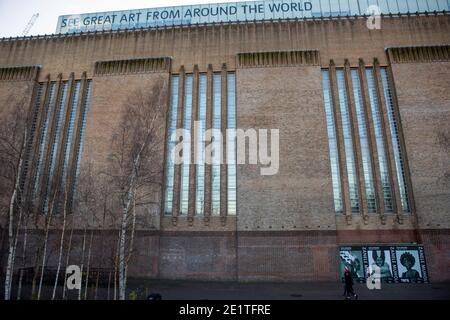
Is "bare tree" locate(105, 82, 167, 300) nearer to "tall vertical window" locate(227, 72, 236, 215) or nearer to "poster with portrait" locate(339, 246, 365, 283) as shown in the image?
"tall vertical window" locate(227, 72, 236, 215)

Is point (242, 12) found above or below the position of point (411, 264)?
above

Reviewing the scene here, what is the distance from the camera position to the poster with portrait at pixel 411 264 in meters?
20.7

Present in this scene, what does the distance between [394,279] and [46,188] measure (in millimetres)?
25488

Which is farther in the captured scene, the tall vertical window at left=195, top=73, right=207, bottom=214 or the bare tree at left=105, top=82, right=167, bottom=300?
the tall vertical window at left=195, top=73, right=207, bottom=214

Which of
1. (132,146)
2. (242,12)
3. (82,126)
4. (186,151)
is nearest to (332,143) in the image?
(186,151)

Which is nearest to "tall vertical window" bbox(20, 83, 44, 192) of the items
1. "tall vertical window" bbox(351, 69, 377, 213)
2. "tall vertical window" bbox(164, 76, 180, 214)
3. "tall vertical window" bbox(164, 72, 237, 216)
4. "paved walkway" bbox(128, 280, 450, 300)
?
"tall vertical window" bbox(164, 76, 180, 214)

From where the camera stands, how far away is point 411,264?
2088 centimetres

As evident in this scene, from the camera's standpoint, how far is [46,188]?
78.7ft

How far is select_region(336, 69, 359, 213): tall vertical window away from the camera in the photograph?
22.7 metres

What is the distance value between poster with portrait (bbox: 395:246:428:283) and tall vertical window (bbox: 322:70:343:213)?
471 centimetres

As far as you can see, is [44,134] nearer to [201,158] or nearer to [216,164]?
[201,158]

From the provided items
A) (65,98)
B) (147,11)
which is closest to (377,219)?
(65,98)

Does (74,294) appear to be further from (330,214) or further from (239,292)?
(330,214)

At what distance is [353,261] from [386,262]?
2189 millimetres
